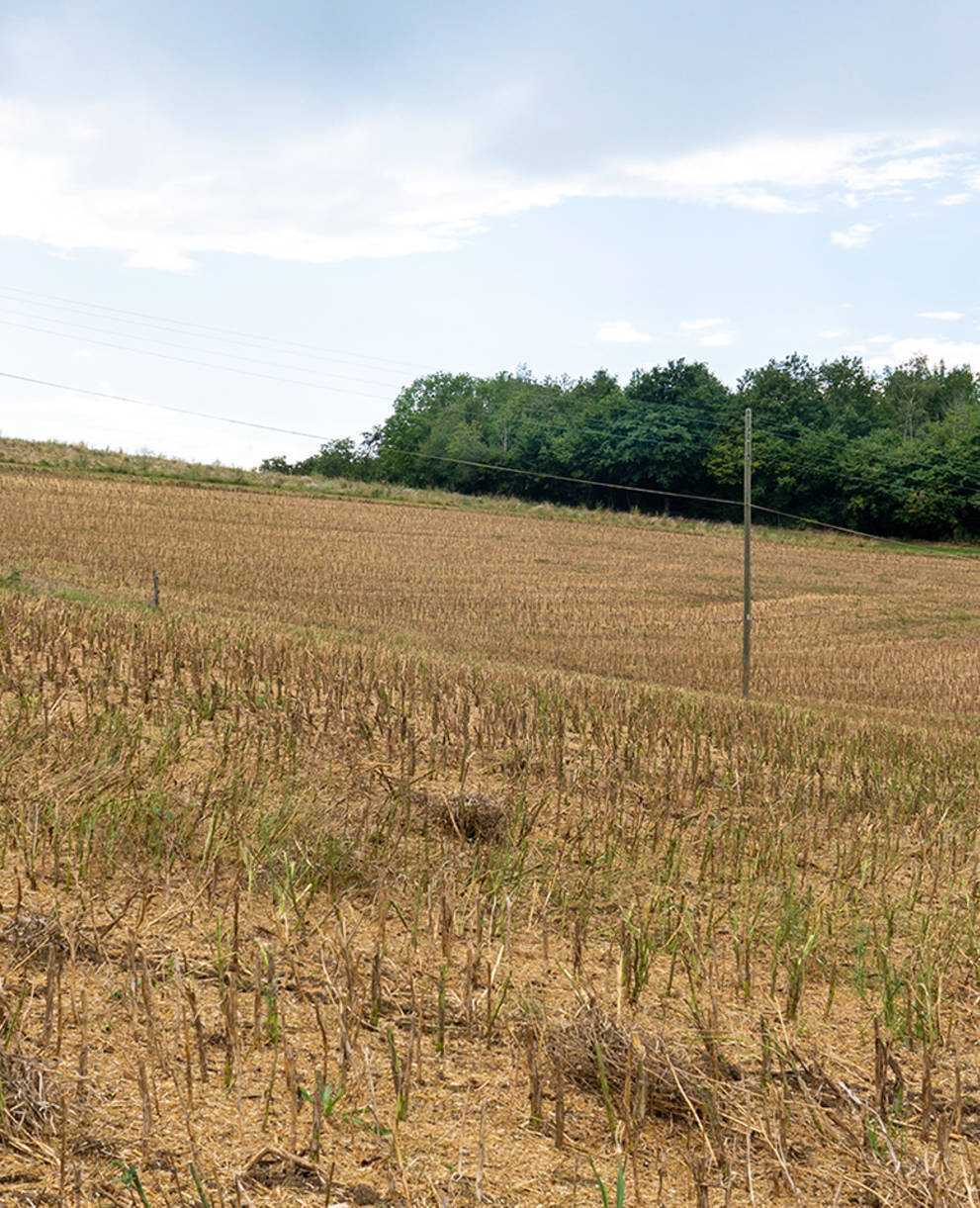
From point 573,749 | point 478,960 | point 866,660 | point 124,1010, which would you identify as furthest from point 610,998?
point 866,660

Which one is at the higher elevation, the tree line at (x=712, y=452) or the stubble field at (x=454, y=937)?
the tree line at (x=712, y=452)

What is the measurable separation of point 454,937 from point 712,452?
7255cm

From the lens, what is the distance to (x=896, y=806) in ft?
29.5

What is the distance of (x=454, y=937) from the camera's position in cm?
505

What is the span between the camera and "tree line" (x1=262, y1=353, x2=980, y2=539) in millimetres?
69125

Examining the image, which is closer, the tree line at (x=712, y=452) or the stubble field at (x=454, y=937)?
the stubble field at (x=454, y=937)

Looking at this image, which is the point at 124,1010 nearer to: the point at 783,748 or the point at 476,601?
the point at 783,748

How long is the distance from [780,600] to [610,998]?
3481cm

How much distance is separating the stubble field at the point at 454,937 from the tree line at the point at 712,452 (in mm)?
49186

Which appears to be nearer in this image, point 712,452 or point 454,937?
point 454,937

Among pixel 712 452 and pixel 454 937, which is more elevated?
pixel 712 452

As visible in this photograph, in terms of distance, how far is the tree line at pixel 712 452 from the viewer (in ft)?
227

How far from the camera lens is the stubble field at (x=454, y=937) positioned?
3.26 m

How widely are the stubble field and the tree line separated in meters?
49.2
